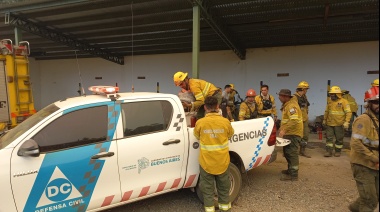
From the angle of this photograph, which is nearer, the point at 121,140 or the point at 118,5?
the point at 121,140

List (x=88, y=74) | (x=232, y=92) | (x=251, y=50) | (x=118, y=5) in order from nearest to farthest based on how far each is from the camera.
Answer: (x=118, y=5), (x=232, y=92), (x=251, y=50), (x=88, y=74)

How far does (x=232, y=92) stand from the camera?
9.80 metres

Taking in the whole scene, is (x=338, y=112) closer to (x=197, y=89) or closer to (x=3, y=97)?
(x=197, y=89)

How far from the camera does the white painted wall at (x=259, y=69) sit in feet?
33.8

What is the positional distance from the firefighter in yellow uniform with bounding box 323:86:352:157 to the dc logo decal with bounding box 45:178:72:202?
5.94 metres

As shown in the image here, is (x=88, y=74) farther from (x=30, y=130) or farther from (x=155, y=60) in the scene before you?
(x=30, y=130)

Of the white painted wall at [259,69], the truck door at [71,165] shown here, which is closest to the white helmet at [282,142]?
the truck door at [71,165]

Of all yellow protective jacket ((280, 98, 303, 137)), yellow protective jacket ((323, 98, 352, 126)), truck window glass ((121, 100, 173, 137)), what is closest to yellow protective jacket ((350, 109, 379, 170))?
yellow protective jacket ((280, 98, 303, 137))

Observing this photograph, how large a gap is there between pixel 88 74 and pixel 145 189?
14.0 meters

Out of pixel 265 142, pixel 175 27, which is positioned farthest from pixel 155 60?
pixel 265 142

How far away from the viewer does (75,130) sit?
306 cm

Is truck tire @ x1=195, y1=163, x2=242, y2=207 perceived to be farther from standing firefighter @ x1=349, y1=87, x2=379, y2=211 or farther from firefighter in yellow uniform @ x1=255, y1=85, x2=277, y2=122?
firefighter in yellow uniform @ x1=255, y1=85, x2=277, y2=122

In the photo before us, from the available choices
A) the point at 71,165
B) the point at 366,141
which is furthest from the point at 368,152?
the point at 71,165

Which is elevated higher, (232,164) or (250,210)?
(232,164)
